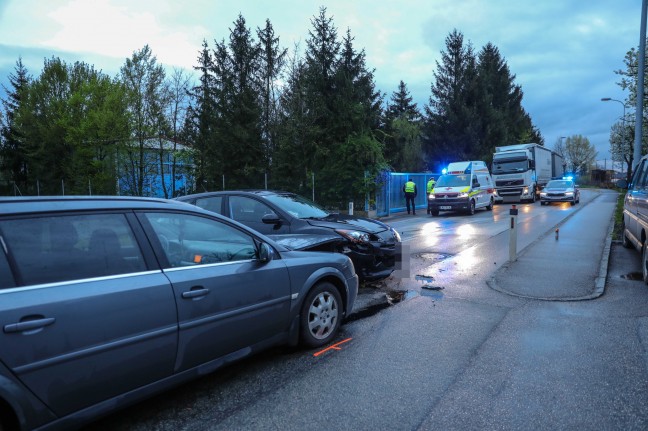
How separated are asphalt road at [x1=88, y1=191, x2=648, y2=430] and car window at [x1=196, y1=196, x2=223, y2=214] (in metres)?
2.81

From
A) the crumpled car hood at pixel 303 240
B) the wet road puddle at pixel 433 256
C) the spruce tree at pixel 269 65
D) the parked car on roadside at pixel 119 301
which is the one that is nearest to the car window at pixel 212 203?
the crumpled car hood at pixel 303 240

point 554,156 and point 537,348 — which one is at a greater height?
point 554,156

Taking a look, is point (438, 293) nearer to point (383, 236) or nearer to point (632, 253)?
point (383, 236)

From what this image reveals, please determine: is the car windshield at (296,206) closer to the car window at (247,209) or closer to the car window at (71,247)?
the car window at (247,209)

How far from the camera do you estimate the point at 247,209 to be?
268 inches

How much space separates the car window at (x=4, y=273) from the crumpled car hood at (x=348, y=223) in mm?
4475

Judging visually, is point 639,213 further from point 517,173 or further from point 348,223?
point 517,173

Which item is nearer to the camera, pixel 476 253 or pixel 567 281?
pixel 567 281

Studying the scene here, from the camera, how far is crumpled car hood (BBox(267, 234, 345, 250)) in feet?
17.4

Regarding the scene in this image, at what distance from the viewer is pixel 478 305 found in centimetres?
575

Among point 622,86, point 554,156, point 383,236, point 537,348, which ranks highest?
point 622,86

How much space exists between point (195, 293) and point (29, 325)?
3.38 feet

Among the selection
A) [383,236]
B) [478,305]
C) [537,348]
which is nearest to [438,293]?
[478,305]

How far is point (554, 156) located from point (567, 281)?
33885mm
